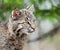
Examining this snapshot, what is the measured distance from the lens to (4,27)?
5.83 meters

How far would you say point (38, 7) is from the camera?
7.09 meters

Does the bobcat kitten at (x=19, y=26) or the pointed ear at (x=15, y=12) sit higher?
the pointed ear at (x=15, y=12)

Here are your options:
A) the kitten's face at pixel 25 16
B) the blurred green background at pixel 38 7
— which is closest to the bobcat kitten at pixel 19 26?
the kitten's face at pixel 25 16


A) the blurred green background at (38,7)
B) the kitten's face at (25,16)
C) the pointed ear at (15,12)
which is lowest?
the blurred green background at (38,7)

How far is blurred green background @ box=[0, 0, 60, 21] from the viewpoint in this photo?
6.75 metres

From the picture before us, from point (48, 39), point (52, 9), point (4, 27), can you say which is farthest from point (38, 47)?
point (4, 27)

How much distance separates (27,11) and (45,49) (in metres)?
2.84

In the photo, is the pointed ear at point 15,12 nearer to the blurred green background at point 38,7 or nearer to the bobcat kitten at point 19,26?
the bobcat kitten at point 19,26

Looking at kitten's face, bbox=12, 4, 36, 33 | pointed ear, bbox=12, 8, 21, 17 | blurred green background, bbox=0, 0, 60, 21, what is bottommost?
blurred green background, bbox=0, 0, 60, 21

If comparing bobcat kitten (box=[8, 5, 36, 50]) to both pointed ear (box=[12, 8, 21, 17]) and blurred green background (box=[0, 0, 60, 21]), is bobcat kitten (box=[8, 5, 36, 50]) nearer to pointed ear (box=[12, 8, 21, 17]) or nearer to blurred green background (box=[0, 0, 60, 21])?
pointed ear (box=[12, 8, 21, 17])

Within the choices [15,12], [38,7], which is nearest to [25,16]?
[15,12]

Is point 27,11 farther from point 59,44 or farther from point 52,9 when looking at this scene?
point 59,44

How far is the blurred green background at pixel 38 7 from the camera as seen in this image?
22.2ft

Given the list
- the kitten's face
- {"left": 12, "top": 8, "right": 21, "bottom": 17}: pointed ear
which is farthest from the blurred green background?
{"left": 12, "top": 8, "right": 21, "bottom": 17}: pointed ear
